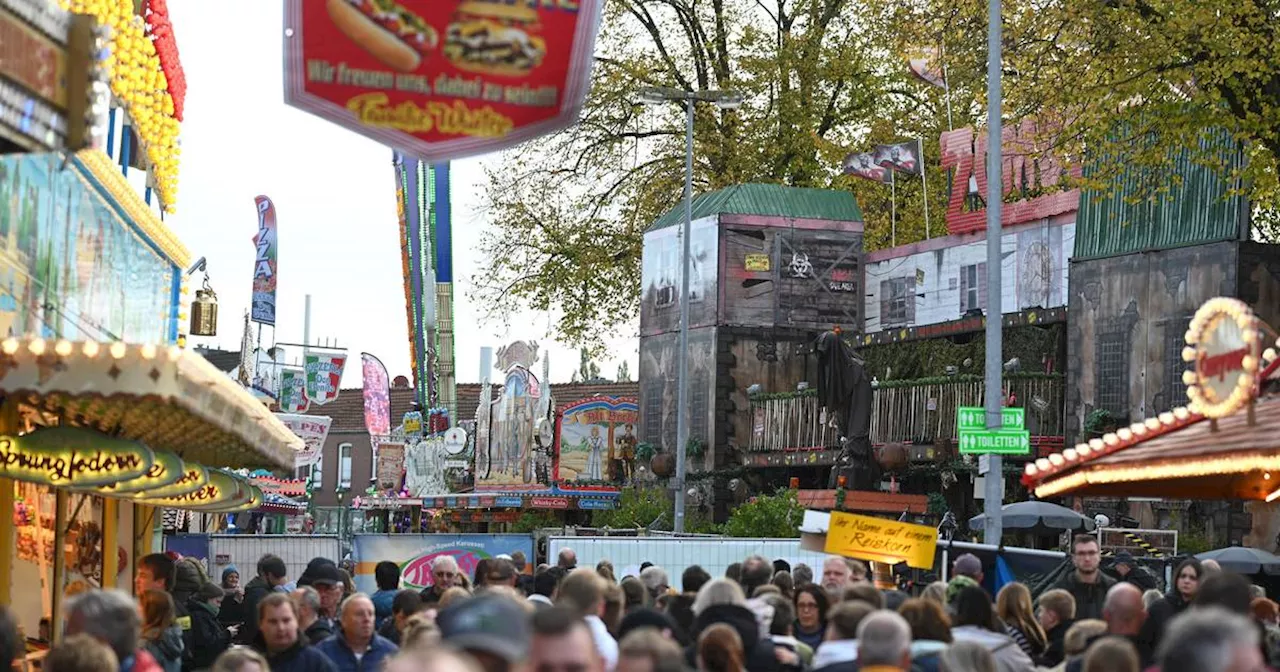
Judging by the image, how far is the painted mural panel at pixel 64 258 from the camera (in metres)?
15.8

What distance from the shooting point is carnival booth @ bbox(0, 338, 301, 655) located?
11891mm

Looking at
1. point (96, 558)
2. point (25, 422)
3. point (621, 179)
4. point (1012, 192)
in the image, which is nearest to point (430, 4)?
point (25, 422)

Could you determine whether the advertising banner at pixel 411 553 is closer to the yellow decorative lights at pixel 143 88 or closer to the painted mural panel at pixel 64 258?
the painted mural panel at pixel 64 258

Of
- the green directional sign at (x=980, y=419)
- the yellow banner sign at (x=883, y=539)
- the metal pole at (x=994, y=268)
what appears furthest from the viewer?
the metal pole at (x=994, y=268)

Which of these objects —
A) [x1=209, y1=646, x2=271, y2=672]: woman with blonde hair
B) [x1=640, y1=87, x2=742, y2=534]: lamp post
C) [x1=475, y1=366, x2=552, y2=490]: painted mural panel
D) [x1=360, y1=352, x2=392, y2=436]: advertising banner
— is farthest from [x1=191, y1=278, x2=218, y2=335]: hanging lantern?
[x1=360, y1=352, x2=392, y2=436]: advertising banner

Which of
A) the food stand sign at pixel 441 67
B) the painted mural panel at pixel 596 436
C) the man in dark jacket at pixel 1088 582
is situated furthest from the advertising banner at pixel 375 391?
the food stand sign at pixel 441 67

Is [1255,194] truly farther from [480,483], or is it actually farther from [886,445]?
[480,483]

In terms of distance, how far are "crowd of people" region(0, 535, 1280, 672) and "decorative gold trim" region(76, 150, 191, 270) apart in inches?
179

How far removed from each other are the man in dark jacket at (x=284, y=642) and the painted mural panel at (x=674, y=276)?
35149 mm

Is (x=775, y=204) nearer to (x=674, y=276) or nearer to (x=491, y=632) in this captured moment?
(x=674, y=276)

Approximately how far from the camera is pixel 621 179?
50562 mm

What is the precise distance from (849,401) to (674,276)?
1123 cm

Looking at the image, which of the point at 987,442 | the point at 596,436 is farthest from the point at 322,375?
the point at 987,442

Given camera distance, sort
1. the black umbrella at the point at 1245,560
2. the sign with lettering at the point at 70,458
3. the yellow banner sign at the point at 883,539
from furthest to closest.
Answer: the black umbrella at the point at 1245,560, the yellow banner sign at the point at 883,539, the sign with lettering at the point at 70,458
